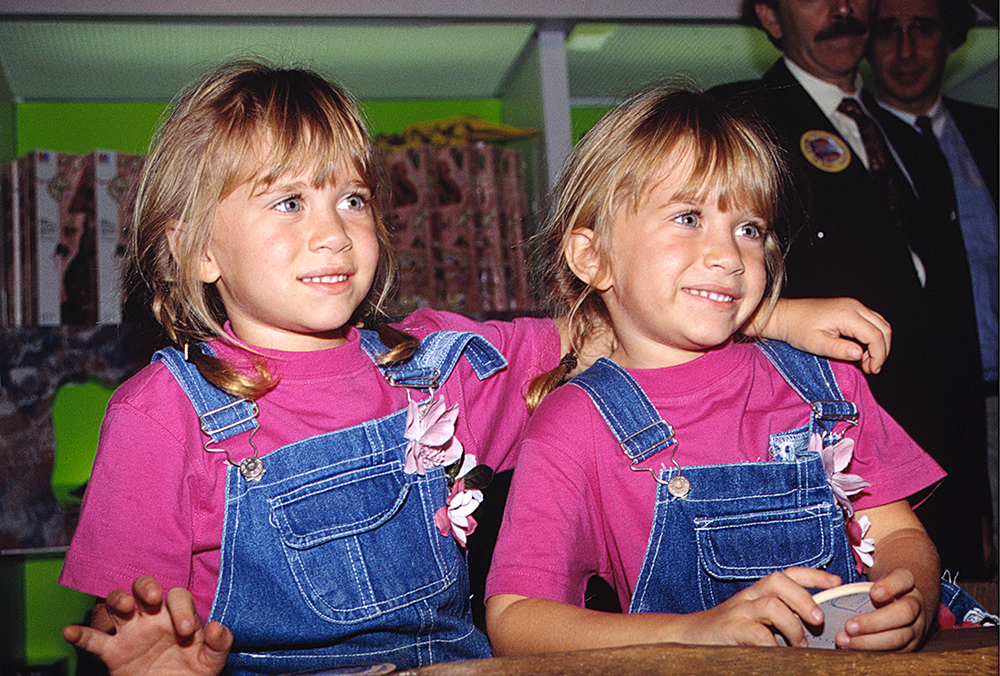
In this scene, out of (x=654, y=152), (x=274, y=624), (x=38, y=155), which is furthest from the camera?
(x=38, y=155)

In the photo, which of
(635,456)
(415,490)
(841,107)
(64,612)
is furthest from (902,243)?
(64,612)

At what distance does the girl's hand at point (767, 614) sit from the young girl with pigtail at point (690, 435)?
0.15 metres

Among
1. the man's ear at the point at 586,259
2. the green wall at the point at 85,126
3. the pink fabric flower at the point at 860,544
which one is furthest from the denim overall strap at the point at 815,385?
the green wall at the point at 85,126

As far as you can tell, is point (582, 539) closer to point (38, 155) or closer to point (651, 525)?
point (651, 525)

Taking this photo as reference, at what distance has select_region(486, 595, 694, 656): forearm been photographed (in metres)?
0.83

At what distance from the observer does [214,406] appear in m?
0.96

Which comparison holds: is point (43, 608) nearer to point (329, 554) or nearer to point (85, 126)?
point (85, 126)

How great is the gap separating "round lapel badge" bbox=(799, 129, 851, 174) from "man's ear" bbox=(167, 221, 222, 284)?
49.7 inches

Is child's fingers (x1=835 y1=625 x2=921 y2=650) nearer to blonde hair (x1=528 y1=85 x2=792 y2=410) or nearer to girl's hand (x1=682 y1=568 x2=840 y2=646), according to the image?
girl's hand (x1=682 y1=568 x2=840 y2=646)

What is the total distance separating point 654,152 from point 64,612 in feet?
5.99

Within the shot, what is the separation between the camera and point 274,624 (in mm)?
958

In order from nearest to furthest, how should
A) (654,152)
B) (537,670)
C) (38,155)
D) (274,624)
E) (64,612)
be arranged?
1. (537,670)
2. (274,624)
3. (654,152)
4. (38,155)
5. (64,612)

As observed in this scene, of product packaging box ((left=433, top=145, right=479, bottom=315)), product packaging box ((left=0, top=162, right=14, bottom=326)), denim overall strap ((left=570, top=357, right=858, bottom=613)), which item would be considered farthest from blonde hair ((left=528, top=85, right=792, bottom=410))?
product packaging box ((left=0, top=162, right=14, bottom=326))

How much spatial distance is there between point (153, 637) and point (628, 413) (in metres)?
0.55
